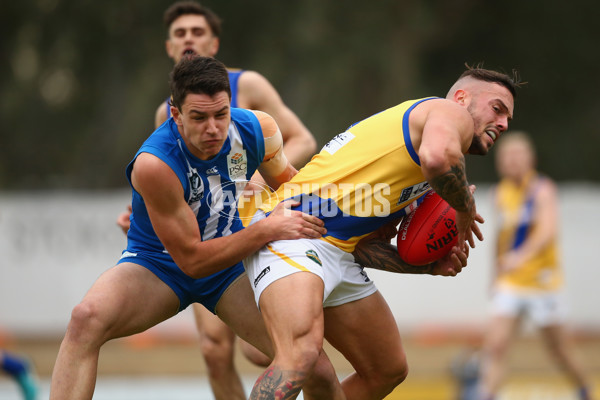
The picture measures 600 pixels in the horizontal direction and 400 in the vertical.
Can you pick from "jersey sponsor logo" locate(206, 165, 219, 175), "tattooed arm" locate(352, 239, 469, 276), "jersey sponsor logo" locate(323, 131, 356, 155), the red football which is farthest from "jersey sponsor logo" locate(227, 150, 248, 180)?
the red football

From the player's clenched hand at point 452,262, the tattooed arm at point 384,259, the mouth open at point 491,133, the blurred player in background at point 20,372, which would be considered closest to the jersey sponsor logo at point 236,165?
the tattooed arm at point 384,259

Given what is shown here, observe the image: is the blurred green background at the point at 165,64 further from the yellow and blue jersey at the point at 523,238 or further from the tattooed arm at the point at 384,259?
the tattooed arm at the point at 384,259

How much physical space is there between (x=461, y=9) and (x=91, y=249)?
1057cm

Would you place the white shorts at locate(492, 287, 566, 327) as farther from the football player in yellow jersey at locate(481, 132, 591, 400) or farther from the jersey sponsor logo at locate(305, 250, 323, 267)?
the jersey sponsor logo at locate(305, 250, 323, 267)

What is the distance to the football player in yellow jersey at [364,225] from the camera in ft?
12.4

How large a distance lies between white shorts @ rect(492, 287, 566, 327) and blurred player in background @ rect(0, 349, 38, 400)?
4266mm

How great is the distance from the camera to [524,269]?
820cm

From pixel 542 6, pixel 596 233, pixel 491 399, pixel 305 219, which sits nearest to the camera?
pixel 305 219

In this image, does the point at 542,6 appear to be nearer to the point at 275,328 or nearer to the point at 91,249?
the point at 91,249

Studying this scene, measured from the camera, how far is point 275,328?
12.6ft

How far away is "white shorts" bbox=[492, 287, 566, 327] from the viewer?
7.99m

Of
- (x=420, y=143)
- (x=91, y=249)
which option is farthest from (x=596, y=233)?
(x=420, y=143)

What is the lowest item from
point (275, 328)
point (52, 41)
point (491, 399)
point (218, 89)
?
point (491, 399)

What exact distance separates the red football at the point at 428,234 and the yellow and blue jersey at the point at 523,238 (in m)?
4.14
